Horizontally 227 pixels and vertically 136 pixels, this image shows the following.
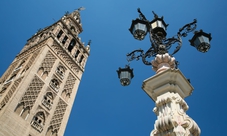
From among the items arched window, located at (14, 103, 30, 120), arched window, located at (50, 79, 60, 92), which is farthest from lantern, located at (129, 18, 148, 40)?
arched window, located at (50, 79, 60, 92)

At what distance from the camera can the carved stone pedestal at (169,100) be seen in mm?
2186

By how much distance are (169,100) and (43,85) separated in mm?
14001

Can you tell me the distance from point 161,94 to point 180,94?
230 mm

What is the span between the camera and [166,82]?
2.74m

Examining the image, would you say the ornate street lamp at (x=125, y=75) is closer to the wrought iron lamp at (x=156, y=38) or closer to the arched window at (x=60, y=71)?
the wrought iron lamp at (x=156, y=38)

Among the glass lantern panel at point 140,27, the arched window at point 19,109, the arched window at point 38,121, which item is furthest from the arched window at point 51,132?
the glass lantern panel at point 140,27

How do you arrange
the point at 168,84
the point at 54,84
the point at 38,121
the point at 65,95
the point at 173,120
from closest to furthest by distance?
the point at 173,120, the point at 168,84, the point at 38,121, the point at 54,84, the point at 65,95

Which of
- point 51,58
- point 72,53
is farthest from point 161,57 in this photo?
point 72,53

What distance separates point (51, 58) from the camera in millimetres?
17828

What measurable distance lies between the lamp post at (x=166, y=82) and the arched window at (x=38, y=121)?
1062 centimetres

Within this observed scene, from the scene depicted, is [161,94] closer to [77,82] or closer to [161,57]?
[161,57]

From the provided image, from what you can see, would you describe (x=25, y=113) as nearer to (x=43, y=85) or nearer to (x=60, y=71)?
(x=43, y=85)

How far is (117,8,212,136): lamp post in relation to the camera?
2.21 meters

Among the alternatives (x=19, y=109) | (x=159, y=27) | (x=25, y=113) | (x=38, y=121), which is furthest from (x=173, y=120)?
(x=38, y=121)
